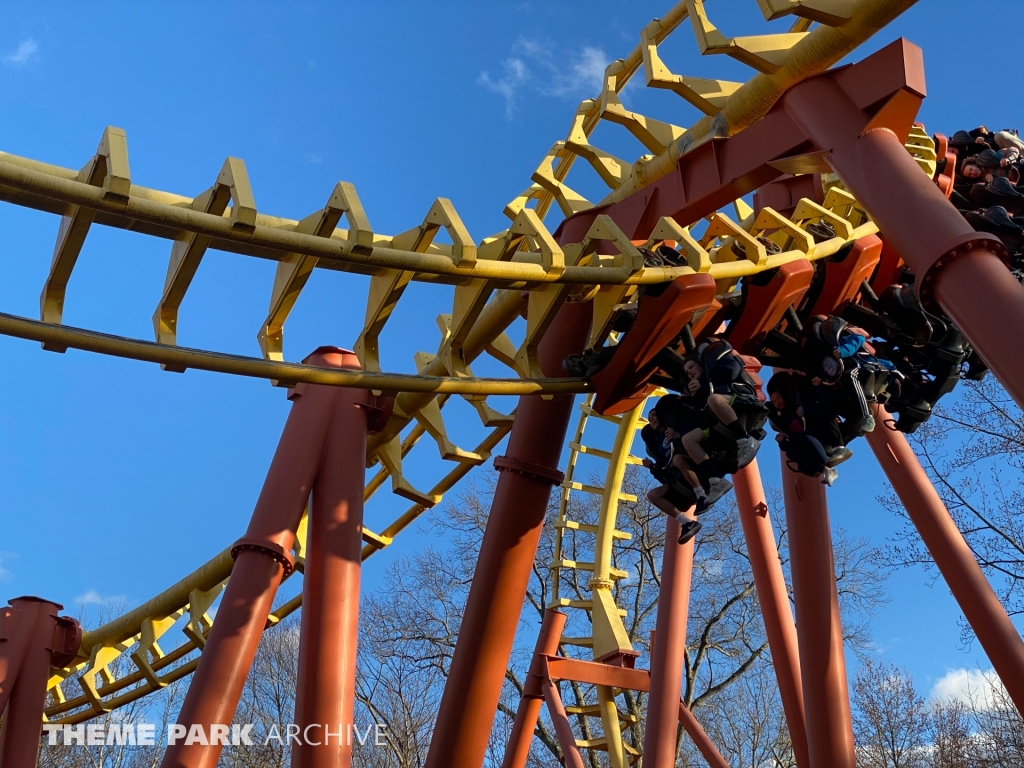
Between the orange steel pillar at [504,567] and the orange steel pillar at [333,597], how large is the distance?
2.18 ft

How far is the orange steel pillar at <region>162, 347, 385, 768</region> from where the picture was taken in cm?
565

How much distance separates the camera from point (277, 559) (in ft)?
20.1

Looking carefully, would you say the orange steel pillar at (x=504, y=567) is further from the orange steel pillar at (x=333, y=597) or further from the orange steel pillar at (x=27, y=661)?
the orange steel pillar at (x=27, y=661)

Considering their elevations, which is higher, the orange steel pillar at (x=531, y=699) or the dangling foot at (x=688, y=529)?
the orange steel pillar at (x=531, y=699)

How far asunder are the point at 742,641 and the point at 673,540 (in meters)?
9.77

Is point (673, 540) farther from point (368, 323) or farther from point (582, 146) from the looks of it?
point (368, 323)

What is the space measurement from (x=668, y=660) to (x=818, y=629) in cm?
158

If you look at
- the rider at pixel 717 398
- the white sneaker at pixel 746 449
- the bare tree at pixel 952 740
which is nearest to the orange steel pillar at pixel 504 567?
the rider at pixel 717 398

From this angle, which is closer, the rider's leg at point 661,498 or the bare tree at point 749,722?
the rider's leg at point 661,498

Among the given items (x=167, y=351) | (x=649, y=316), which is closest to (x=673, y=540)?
(x=649, y=316)

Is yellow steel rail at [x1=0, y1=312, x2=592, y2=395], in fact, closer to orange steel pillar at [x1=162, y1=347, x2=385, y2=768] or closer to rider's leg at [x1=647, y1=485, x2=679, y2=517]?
rider's leg at [x1=647, y1=485, x2=679, y2=517]

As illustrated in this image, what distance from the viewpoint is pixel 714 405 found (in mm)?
5293

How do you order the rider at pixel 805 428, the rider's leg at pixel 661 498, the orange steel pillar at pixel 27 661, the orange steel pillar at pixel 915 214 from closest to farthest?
1. the orange steel pillar at pixel 915 214
2. the rider's leg at pixel 661 498
3. the rider at pixel 805 428
4. the orange steel pillar at pixel 27 661

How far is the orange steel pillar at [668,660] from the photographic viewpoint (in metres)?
7.47
